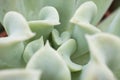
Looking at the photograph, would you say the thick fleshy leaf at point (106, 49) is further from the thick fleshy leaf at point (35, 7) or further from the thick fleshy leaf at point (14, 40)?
the thick fleshy leaf at point (35, 7)

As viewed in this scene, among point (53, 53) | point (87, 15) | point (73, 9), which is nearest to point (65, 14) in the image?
point (73, 9)

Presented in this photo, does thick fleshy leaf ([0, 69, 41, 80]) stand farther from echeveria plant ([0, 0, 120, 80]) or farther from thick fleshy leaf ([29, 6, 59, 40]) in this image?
thick fleshy leaf ([29, 6, 59, 40])

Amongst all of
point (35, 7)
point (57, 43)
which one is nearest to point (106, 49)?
point (57, 43)

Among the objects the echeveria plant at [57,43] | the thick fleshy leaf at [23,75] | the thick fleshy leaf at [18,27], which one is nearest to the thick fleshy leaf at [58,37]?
the echeveria plant at [57,43]

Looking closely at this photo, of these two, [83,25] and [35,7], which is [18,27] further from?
[35,7]

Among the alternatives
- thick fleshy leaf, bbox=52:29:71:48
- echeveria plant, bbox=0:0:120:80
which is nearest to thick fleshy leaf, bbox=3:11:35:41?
echeveria plant, bbox=0:0:120:80
